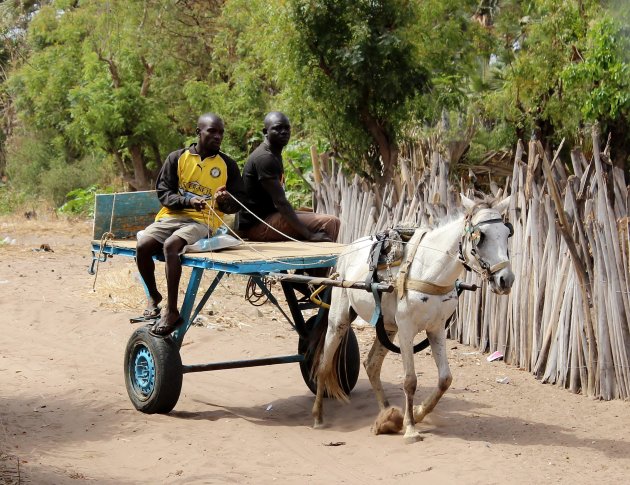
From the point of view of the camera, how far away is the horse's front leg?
6.03 m

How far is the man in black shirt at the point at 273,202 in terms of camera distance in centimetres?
706

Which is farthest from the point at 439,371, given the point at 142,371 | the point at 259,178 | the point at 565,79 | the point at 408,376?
the point at 565,79

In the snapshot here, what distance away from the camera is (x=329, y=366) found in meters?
6.84

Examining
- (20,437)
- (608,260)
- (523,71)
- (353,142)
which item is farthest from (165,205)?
(523,71)

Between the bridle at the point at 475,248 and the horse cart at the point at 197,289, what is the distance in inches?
23.3

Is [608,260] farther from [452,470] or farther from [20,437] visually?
[20,437]

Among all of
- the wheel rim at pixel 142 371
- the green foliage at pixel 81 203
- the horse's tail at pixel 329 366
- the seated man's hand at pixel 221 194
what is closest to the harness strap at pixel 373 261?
the horse's tail at pixel 329 366

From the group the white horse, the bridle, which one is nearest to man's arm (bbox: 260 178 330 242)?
the white horse

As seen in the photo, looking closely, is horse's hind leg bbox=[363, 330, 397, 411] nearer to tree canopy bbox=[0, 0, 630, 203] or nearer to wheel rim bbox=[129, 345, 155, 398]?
wheel rim bbox=[129, 345, 155, 398]

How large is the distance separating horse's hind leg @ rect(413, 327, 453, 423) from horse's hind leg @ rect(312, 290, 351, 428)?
735 millimetres

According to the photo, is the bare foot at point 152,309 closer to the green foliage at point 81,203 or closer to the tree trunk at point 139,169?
the tree trunk at point 139,169

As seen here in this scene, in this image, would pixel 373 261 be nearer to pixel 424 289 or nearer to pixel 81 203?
pixel 424 289

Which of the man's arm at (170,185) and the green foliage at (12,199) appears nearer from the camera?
the man's arm at (170,185)

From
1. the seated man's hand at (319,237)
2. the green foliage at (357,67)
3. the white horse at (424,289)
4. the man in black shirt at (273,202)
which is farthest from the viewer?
the green foliage at (357,67)
